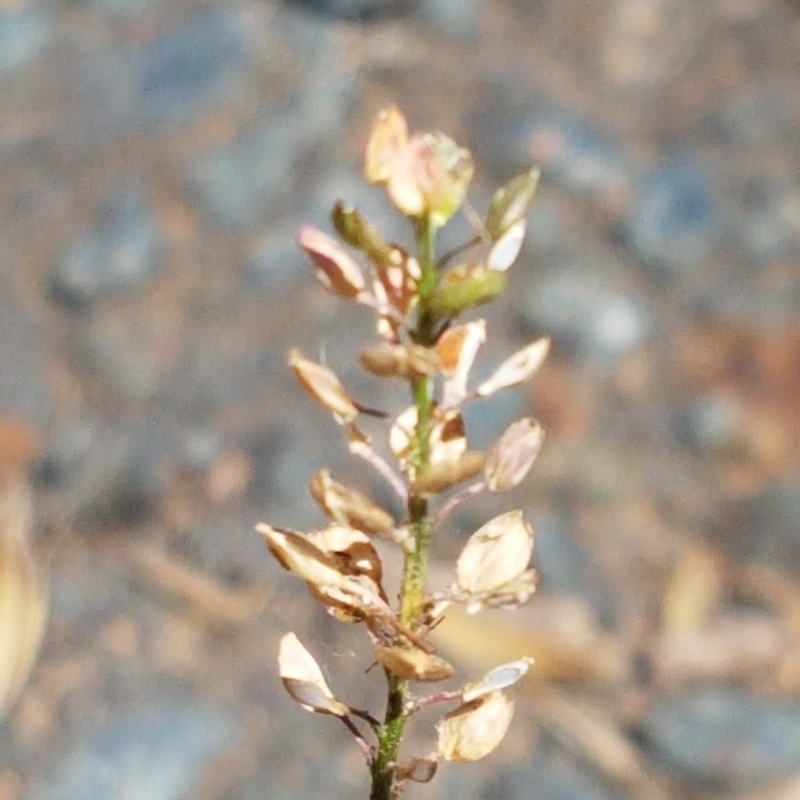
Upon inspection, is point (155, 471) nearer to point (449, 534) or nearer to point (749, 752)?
point (449, 534)

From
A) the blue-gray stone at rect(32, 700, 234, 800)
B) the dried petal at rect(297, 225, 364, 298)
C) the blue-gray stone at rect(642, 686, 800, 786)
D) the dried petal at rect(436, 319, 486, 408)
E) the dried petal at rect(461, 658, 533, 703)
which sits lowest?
the blue-gray stone at rect(32, 700, 234, 800)

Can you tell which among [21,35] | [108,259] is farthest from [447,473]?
[21,35]

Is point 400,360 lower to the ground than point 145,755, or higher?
higher

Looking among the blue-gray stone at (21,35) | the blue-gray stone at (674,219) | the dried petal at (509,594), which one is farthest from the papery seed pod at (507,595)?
the blue-gray stone at (21,35)

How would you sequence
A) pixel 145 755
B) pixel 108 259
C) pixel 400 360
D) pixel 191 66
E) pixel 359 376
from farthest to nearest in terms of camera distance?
1. pixel 191 66
2. pixel 108 259
3. pixel 359 376
4. pixel 145 755
5. pixel 400 360

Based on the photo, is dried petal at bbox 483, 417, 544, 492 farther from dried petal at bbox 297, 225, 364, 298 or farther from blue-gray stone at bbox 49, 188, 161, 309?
blue-gray stone at bbox 49, 188, 161, 309

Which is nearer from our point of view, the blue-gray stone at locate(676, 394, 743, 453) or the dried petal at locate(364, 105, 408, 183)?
the dried petal at locate(364, 105, 408, 183)

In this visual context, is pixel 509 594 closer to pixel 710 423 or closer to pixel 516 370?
pixel 516 370

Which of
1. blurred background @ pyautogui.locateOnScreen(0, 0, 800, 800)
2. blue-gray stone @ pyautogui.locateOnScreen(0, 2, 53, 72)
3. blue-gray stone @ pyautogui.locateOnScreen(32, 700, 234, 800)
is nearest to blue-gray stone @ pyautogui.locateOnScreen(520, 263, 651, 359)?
blurred background @ pyautogui.locateOnScreen(0, 0, 800, 800)

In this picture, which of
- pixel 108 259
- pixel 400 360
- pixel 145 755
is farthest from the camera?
pixel 108 259
